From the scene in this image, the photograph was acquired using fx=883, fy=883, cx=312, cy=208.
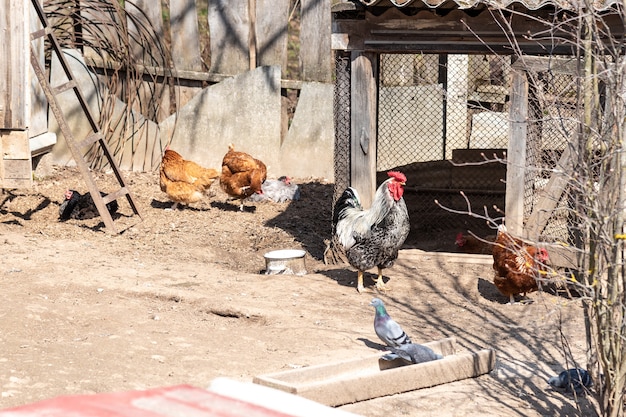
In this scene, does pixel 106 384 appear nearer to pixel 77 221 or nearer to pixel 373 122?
pixel 373 122

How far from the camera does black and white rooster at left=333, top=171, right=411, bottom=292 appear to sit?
24.5 feet

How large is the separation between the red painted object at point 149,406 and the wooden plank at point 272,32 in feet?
31.4

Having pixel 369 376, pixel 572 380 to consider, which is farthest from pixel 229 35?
pixel 572 380

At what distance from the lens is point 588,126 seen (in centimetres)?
420

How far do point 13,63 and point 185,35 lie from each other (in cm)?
398

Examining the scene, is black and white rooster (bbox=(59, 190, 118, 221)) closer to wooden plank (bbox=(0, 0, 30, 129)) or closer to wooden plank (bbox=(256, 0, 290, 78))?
wooden plank (bbox=(0, 0, 30, 129))

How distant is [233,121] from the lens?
1192cm

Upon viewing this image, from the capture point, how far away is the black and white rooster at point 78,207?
31.6ft

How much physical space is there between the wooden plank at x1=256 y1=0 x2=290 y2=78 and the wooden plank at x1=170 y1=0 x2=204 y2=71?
0.92m

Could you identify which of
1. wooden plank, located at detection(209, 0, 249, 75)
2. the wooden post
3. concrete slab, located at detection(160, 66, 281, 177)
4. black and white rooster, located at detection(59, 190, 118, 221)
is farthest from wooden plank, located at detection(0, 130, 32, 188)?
wooden plank, located at detection(209, 0, 249, 75)

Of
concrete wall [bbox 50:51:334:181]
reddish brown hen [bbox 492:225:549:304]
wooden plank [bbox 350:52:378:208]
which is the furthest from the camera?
concrete wall [bbox 50:51:334:181]

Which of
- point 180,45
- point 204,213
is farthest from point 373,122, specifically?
point 180,45

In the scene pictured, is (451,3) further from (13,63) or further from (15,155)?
(15,155)

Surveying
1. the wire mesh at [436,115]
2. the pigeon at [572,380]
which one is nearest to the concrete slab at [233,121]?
the wire mesh at [436,115]
